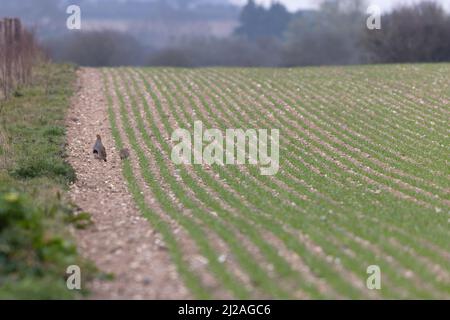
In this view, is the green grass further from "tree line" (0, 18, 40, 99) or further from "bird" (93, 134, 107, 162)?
"tree line" (0, 18, 40, 99)

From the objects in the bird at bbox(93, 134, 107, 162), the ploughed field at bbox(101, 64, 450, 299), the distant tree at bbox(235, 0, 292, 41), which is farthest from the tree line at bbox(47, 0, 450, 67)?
the bird at bbox(93, 134, 107, 162)

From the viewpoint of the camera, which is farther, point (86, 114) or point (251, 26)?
point (251, 26)

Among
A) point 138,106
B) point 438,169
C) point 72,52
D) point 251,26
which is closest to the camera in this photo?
point 438,169

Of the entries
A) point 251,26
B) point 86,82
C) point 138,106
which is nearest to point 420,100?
point 138,106

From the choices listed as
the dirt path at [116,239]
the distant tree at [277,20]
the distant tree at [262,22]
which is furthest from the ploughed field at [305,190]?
the distant tree at [277,20]

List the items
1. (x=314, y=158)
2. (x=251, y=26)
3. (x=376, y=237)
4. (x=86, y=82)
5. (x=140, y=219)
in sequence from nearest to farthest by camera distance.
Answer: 1. (x=376, y=237)
2. (x=140, y=219)
3. (x=314, y=158)
4. (x=86, y=82)
5. (x=251, y=26)

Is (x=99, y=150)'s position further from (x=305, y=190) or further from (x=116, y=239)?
(x=116, y=239)
